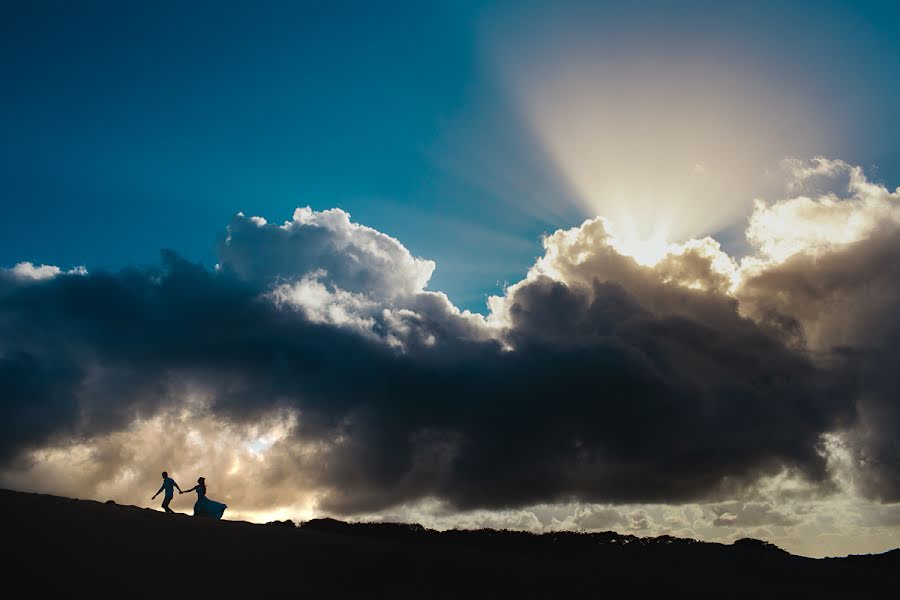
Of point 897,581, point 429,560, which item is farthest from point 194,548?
point 897,581

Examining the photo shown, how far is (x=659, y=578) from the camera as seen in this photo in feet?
90.3

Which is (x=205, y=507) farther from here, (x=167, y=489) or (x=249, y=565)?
(x=249, y=565)

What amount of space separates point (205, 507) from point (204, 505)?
0.09 meters

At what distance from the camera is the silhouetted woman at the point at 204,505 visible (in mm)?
29484

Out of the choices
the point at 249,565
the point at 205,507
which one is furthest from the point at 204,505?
the point at 249,565

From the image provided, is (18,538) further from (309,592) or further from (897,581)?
(897,581)

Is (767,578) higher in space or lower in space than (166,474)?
lower

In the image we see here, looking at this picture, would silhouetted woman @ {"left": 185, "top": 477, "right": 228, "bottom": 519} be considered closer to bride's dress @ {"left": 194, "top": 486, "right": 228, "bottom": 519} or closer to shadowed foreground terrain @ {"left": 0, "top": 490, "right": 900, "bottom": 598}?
bride's dress @ {"left": 194, "top": 486, "right": 228, "bottom": 519}

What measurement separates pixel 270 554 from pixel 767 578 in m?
27.5

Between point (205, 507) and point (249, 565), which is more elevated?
point (205, 507)

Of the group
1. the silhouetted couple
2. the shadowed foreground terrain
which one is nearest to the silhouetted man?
the silhouetted couple

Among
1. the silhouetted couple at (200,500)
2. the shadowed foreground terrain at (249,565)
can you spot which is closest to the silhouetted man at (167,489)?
the silhouetted couple at (200,500)

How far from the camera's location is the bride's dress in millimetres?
29469

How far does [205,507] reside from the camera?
29.6 m
